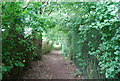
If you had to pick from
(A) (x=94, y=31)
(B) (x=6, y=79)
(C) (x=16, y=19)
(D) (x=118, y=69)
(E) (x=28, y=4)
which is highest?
(E) (x=28, y=4)

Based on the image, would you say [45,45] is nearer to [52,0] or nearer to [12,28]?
[52,0]

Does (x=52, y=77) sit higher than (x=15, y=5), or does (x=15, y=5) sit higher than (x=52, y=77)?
(x=15, y=5)

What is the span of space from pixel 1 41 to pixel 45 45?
9496 millimetres

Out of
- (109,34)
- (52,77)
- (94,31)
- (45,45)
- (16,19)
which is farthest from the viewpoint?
(45,45)

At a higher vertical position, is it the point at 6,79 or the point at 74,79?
the point at 6,79

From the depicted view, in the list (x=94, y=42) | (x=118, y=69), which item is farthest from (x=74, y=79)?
(x=118, y=69)

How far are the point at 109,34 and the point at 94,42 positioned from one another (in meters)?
0.84

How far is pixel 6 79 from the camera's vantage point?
3221mm

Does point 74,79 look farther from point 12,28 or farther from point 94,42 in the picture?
point 12,28

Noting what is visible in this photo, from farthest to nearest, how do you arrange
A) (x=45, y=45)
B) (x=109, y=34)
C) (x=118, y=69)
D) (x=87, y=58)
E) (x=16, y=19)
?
(x=45, y=45), (x=87, y=58), (x=16, y=19), (x=109, y=34), (x=118, y=69)

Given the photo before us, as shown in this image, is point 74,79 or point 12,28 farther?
point 74,79

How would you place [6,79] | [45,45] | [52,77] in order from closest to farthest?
1. [6,79]
2. [52,77]
3. [45,45]

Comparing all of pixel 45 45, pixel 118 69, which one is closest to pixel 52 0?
pixel 118 69

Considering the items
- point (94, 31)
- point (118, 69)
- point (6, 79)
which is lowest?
point (6, 79)
